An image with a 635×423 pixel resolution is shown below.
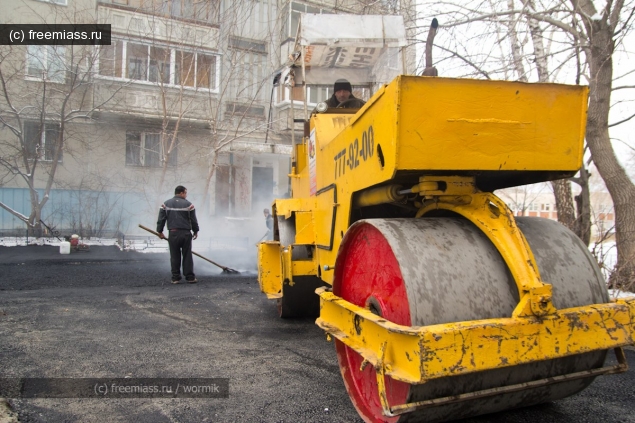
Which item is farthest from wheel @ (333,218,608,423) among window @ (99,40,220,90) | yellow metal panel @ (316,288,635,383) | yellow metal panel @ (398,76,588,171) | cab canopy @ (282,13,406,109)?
window @ (99,40,220,90)

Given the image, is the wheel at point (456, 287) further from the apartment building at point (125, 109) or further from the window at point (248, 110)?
the window at point (248, 110)

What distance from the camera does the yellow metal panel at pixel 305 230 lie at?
14.6 feet

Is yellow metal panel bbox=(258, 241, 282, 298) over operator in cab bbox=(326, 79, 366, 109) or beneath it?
beneath

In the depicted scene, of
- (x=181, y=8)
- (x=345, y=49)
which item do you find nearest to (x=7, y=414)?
(x=345, y=49)

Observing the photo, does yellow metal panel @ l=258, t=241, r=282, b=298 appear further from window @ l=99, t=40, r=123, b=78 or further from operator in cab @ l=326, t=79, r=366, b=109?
window @ l=99, t=40, r=123, b=78

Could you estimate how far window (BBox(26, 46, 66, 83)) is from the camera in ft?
53.7

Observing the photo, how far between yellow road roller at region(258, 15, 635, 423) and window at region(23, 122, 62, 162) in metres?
17.0

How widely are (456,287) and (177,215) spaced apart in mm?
6787

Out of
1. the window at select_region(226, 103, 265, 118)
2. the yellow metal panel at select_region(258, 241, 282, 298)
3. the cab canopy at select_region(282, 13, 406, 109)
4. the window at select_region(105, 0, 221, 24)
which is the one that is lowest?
the yellow metal panel at select_region(258, 241, 282, 298)

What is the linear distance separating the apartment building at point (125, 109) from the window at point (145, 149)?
4 cm

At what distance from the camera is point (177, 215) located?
837cm

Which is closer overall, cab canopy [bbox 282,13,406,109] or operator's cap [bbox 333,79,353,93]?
cab canopy [bbox 282,13,406,109]

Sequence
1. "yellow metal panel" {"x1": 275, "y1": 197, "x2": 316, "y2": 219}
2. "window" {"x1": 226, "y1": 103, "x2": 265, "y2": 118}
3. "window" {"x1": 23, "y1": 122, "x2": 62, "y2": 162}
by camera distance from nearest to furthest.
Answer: "yellow metal panel" {"x1": 275, "y1": 197, "x2": 316, "y2": 219}
"window" {"x1": 23, "y1": 122, "x2": 62, "y2": 162}
"window" {"x1": 226, "y1": 103, "x2": 265, "y2": 118}

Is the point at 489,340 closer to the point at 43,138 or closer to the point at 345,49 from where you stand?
the point at 345,49
